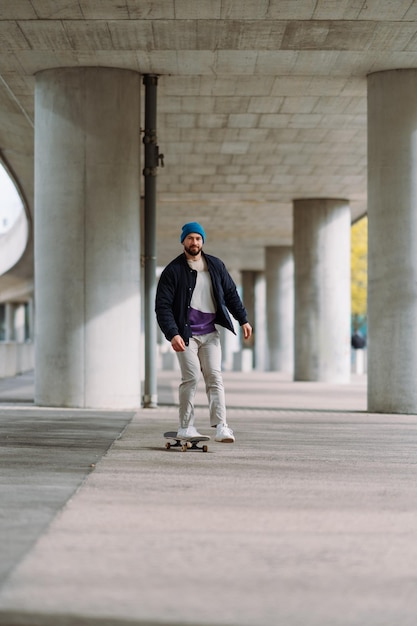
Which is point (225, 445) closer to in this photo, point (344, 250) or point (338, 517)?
point (338, 517)

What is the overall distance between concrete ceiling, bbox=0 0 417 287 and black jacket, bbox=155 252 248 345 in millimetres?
4531

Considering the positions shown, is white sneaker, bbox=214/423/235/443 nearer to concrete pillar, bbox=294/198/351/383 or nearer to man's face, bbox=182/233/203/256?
man's face, bbox=182/233/203/256

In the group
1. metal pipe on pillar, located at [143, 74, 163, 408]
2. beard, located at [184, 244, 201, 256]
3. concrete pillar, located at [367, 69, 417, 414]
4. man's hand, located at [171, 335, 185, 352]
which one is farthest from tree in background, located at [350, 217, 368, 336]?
man's hand, located at [171, 335, 185, 352]

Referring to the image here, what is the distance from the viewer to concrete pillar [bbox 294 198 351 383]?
31703 millimetres

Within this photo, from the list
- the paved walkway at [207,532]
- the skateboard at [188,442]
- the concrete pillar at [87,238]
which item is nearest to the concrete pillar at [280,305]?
the concrete pillar at [87,238]

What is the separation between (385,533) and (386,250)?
1067cm

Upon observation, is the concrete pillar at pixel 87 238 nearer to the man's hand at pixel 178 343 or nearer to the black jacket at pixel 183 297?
the black jacket at pixel 183 297

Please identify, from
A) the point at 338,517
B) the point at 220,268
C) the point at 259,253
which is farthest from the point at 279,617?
the point at 259,253

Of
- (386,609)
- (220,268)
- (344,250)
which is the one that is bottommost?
(386,609)

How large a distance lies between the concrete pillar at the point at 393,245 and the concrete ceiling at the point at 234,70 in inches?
25.2

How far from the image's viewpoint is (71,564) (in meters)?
4.81

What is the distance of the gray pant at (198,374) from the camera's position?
9953 mm

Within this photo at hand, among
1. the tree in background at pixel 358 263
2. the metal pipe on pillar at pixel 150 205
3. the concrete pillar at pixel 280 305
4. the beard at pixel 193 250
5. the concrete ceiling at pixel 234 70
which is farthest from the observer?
the tree in background at pixel 358 263

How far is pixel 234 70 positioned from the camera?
54.1 feet
